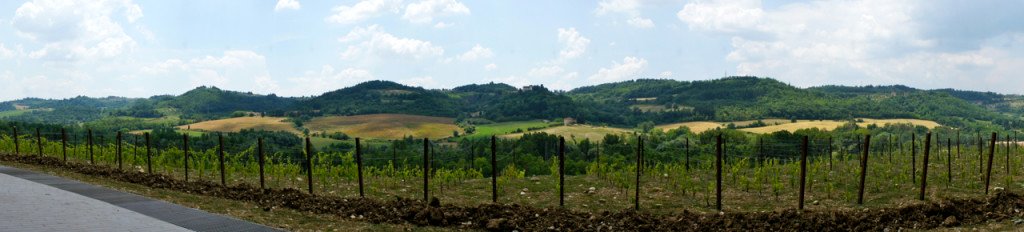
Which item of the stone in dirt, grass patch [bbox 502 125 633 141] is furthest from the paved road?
grass patch [bbox 502 125 633 141]

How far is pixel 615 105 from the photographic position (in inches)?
7042

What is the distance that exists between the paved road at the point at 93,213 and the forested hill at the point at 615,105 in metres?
119

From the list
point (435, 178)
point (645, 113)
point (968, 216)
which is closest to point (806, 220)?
point (968, 216)

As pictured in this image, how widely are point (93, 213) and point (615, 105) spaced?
171 meters

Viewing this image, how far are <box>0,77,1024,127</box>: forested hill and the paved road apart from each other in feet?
392

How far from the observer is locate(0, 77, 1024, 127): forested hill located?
137250mm

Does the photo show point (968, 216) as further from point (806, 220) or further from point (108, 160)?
point (108, 160)

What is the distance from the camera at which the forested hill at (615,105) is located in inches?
5404

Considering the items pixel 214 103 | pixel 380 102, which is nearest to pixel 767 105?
pixel 380 102

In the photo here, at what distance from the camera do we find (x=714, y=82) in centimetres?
18888

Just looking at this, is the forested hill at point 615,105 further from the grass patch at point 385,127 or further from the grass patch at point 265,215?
the grass patch at point 265,215

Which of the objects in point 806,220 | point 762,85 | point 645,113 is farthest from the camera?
point 762,85

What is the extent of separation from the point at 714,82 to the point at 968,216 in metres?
185

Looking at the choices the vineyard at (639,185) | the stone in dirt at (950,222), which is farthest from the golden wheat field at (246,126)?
the stone in dirt at (950,222)
